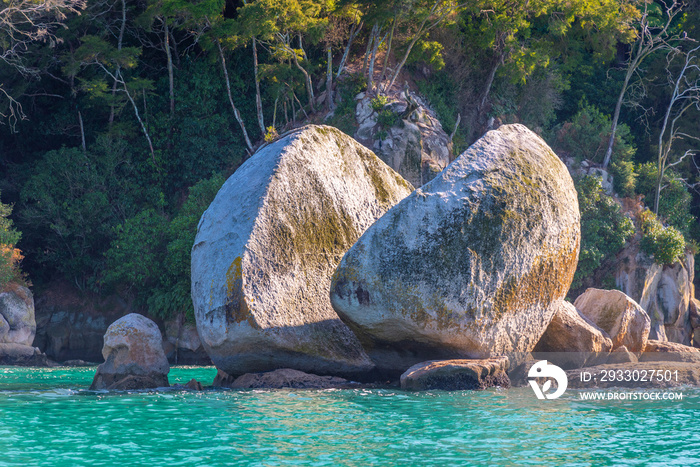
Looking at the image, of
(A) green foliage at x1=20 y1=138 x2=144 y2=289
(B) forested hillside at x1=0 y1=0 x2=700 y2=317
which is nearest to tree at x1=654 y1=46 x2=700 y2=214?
(B) forested hillside at x1=0 y1=0 x2=700 y2=317

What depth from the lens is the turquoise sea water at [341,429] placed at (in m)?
8.13

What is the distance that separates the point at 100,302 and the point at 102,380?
48.0 ft

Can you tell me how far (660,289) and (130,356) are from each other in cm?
2233

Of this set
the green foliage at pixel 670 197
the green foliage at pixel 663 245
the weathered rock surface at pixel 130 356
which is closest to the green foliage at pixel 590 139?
the green foliage at pixel 670 197

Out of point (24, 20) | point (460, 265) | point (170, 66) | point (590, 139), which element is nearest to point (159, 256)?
point (170, 66)

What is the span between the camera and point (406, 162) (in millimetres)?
28172

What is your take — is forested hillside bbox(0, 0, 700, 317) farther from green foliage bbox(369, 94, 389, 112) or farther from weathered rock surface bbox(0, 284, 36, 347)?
green foliage bbox(369, 94, 389, 112)

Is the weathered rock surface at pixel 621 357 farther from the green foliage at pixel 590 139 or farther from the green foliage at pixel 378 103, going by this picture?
the green foliage at pixel 590 139

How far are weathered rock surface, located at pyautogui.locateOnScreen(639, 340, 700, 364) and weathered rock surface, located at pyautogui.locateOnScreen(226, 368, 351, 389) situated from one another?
25.4 ft

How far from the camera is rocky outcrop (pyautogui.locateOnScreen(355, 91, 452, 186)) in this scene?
28.1 meters

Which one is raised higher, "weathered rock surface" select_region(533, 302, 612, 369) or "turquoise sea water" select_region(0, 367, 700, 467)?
"weathered rock surface" select_region(533, 302, 612, 369)

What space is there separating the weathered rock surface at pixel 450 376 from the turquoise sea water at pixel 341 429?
1.12 feet

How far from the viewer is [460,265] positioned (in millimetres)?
13656

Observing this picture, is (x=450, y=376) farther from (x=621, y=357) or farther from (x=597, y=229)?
(x=597, y=229)
